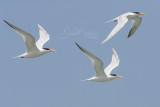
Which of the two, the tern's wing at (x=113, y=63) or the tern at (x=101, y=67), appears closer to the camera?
the tern at (x=101, y=67)

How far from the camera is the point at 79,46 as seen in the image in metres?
13.8

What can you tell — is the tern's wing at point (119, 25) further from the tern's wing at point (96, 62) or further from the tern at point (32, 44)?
the tern at point (32, 44)

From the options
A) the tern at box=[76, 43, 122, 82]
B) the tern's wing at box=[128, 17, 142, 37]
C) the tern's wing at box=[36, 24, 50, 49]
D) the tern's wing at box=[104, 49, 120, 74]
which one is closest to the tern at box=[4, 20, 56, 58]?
the tern's wing at box=[36, 24, 50, 49]

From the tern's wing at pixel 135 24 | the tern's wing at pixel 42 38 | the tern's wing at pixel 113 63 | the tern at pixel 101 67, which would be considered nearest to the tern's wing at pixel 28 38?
the tern's wing at pixel 42 38

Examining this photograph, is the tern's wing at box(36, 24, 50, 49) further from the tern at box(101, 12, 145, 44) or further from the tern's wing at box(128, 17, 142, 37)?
the tern's wing at box(128, 17, 142, 37)

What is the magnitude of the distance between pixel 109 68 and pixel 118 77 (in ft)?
4.81

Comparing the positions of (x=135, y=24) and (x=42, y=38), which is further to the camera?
(x=135, y=24)

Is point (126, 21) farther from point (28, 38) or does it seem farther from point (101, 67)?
point (28, 38)

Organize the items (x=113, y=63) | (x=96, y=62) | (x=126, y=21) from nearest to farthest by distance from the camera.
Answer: (x=96, y=62), (x=126, y=21), (x=113, y=63)

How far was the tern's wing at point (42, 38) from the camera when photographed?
61.0 ft

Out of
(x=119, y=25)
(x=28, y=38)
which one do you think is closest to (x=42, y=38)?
(x=28, y=38)

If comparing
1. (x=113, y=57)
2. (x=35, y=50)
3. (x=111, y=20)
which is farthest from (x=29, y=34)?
(x=113, y=57)

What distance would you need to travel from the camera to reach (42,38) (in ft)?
62.5

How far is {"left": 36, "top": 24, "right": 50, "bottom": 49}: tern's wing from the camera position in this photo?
1860 cm
